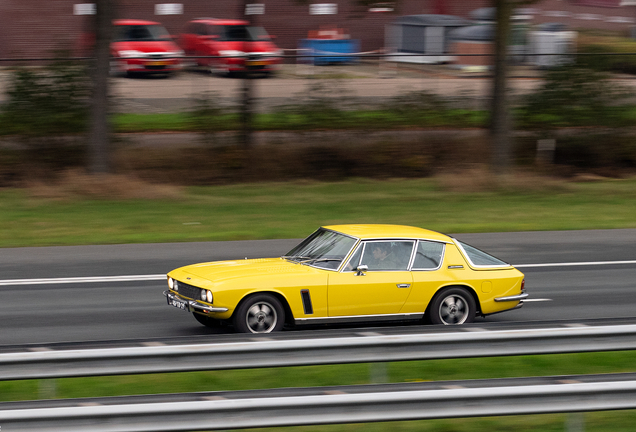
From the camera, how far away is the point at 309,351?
547 centimetres

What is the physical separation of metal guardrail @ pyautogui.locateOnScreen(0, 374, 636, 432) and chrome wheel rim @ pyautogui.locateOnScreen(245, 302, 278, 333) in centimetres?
374

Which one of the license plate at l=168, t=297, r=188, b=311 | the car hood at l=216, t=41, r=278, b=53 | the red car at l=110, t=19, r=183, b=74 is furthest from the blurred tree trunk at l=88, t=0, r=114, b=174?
the license plate at l=168, t=297, r=188, b=311

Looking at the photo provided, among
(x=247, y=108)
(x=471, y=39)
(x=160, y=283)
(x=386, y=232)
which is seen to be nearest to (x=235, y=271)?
(x=386, y=232)

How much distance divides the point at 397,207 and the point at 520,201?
3.20 metres

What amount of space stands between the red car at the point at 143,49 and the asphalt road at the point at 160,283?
31.1ft

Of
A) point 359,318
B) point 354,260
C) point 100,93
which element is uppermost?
point 100,93

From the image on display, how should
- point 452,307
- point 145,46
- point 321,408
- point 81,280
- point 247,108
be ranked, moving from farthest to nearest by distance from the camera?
point 145,46, point 247,108, point 81,280, point 452,307, point 321,408

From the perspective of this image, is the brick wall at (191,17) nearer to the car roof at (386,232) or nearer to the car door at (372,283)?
the car roof at (386,232)

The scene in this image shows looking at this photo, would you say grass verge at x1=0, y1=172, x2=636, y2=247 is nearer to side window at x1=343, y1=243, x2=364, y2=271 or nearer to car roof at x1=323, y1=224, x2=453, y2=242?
car roof at x1=323, y1=224, x2=453, y2=242

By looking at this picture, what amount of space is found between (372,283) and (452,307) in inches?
41.2

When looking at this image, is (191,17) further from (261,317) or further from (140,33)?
(261,317)

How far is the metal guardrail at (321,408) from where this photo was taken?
4730mm

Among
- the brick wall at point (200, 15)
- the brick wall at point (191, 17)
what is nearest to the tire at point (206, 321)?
the brick wall at point (200, 15)

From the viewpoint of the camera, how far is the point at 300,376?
7.43 meters
